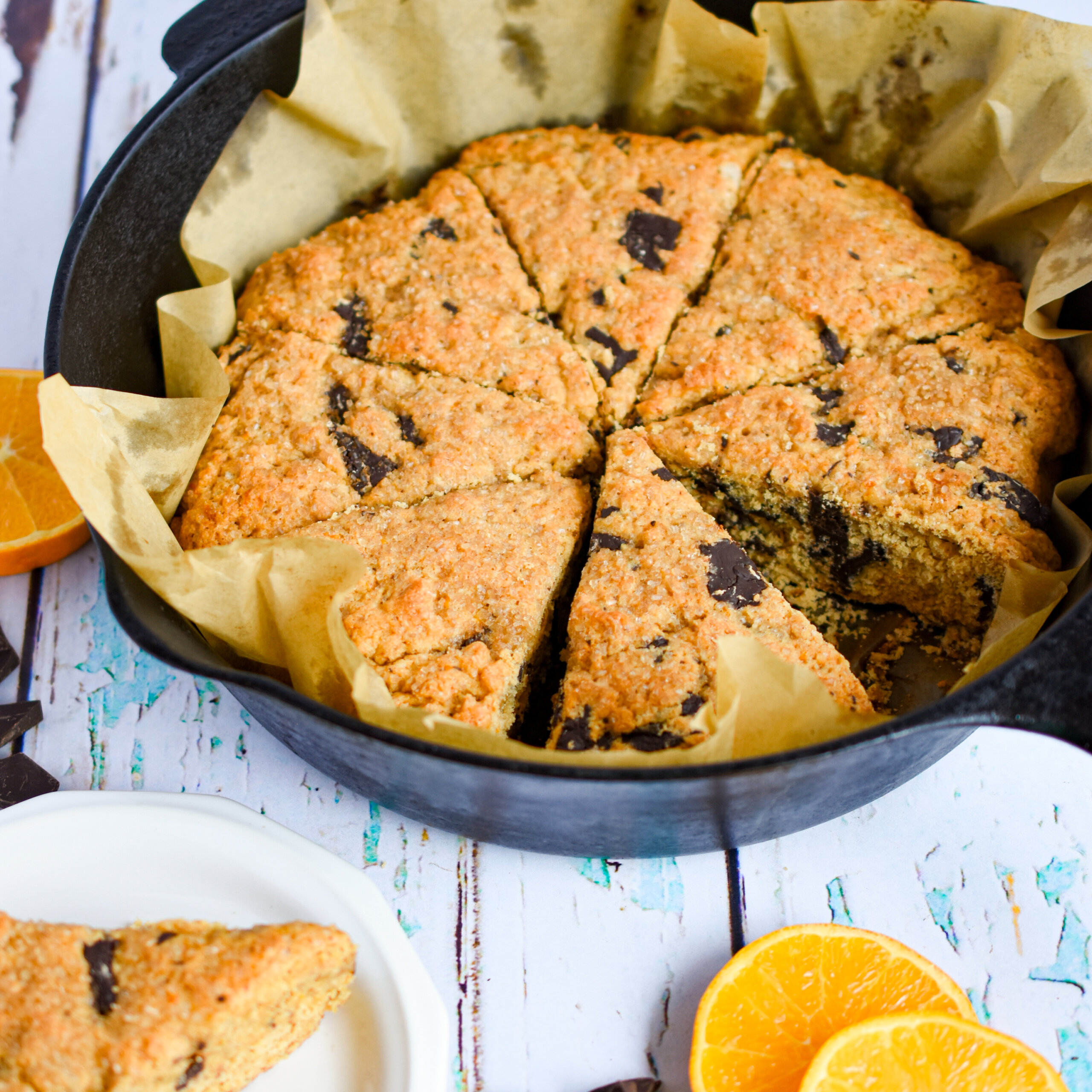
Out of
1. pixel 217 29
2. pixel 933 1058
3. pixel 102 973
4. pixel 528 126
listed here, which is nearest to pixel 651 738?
pixel 933 1058

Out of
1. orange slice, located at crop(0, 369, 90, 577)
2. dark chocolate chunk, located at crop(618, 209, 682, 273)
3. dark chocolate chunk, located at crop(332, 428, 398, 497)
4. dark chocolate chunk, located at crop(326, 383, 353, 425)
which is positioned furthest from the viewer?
dark chocolate chunk, located at crop(618, 209, 682, 273)

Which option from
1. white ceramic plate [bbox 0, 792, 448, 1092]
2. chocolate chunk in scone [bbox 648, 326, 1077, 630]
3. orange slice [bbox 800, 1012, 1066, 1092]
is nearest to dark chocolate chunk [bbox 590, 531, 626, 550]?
chocolate chunk in scone [bbox 648, 326, 1077, 630]

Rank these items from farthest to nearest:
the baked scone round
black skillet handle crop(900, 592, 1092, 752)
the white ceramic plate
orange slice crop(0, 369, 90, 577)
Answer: orange slice crop(0, 369, 90, 577) → the baked scone round → the white ceramic plate → black skillet handle crop(900, 592, 1092, 752)

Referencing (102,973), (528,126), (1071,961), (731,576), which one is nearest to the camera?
(102,973)

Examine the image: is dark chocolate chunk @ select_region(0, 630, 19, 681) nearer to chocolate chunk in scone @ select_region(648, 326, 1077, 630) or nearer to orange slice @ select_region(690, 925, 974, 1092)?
chocolate chunk in scone @ select_region(648, 326, 1077, 630)

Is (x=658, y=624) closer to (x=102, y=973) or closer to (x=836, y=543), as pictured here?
(x=836, y=543)

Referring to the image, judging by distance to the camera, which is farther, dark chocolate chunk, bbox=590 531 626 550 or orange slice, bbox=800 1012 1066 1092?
dark chocolate chunk, bbox=590 531 626 550

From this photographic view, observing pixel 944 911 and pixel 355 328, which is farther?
pixel 355 328
